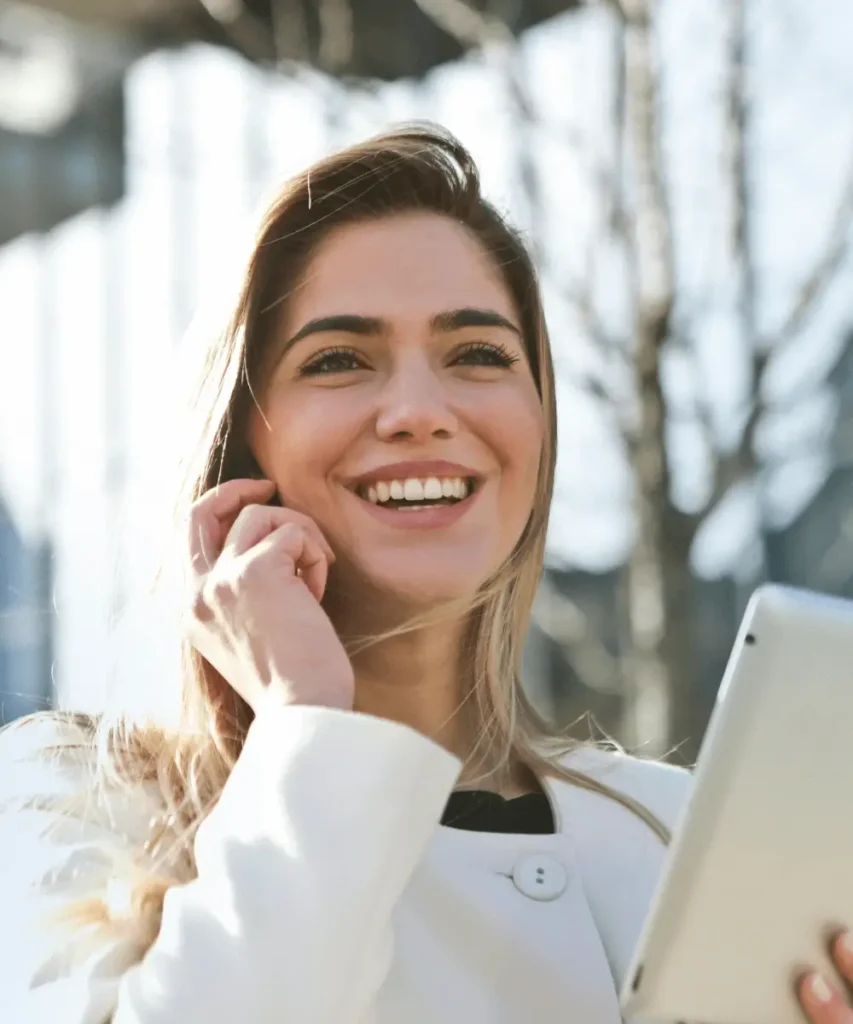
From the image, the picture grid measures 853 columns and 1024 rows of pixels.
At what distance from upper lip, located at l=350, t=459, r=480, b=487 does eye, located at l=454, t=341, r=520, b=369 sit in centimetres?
16

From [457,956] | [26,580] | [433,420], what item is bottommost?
[26,580]

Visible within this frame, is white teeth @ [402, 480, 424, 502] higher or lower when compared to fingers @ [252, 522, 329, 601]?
higher

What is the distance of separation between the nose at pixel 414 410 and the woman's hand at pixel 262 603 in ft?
0.55

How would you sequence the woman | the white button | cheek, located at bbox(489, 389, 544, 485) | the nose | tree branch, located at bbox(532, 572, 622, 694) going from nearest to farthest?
the woman → the white button → the nose → cheek, located at bbox(489, 389, 544, 485) → tree branch, located at bbox(532, 572, 622, 694)

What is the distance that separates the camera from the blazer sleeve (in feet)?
4.35

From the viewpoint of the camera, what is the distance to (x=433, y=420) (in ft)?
6.15

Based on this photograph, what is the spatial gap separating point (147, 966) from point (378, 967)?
211 mm

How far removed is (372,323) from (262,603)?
449 mm

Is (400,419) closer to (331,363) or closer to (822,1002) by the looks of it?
(331,363)

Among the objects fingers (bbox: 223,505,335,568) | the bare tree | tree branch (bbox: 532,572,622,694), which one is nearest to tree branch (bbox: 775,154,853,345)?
the bare tree

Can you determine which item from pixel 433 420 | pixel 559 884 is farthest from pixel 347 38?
pixel 559 884

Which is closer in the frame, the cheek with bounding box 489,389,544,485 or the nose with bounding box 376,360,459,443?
the nose with bounding box 376,360,459,443

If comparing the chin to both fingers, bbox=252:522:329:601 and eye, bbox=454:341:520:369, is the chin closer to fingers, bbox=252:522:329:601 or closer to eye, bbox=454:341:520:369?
fingers, bbox=252:522:329:601

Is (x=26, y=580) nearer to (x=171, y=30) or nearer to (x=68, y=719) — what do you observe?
(x=171, y=30)
